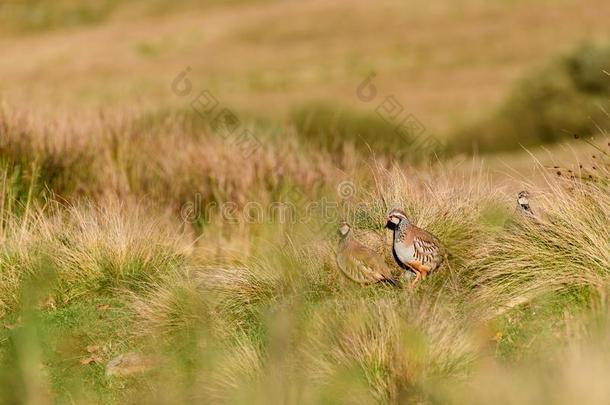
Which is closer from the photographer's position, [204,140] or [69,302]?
[69,302]

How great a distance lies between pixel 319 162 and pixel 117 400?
295 inches

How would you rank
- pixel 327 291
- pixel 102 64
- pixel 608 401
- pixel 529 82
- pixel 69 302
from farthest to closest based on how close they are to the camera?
pixel 102 64 → pixel 529 82 → pixel 69 302 → pixel 327 291 → pixel 608 401

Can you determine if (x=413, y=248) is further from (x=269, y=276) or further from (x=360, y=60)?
(x=360, y=60)

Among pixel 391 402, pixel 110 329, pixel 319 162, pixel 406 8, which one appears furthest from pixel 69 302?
pixel 406 8

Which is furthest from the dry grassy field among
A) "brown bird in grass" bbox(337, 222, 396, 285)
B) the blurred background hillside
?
the blurred background hillside

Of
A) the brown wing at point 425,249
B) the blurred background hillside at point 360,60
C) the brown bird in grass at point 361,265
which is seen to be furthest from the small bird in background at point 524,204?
the blurred background hillside at point 360,60

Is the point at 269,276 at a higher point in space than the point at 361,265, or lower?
lower

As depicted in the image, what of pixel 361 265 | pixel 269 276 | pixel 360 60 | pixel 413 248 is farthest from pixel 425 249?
pixel 360 60

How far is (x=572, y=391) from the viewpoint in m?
5.13

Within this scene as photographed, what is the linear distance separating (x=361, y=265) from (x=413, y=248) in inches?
14.5

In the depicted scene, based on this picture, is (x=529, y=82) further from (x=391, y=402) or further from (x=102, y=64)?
(x=391, y=402)

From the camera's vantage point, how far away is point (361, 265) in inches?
296

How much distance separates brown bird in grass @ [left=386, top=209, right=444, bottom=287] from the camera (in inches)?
293

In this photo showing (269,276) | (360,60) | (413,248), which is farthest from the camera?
(360,60)
